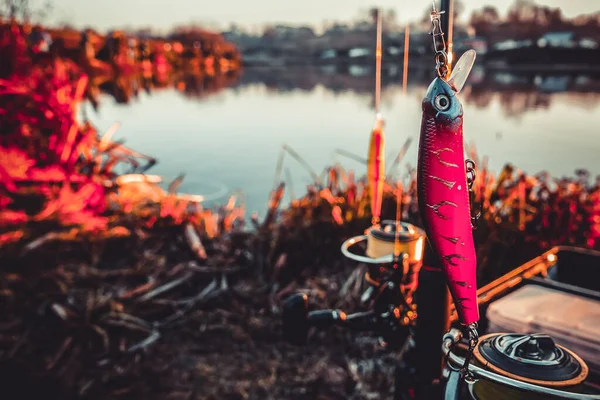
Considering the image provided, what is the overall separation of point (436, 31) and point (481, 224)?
281cm

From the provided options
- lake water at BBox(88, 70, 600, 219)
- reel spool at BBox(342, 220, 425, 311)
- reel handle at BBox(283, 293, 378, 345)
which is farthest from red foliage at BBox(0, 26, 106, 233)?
lake water at BBox(88, 70, 600, 219)

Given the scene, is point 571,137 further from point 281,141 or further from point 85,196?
point 85,196

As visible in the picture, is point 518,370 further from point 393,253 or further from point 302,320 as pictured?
point 302,320

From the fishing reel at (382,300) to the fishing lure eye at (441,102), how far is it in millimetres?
971

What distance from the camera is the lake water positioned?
11289 mm

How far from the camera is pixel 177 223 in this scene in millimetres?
4770

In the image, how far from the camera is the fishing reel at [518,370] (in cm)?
112

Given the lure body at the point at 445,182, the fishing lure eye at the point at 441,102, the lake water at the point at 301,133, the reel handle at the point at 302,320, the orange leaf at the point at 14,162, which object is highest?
the fishing lure eye at the point at 441,102

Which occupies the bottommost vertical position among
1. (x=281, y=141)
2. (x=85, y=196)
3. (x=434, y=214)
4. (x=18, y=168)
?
(x=281, y=141)

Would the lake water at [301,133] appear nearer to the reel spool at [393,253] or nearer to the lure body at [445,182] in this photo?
the reel spool at [393,253]

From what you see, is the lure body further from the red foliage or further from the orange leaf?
the orange leaf

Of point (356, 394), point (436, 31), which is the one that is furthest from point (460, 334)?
point (356, 394)

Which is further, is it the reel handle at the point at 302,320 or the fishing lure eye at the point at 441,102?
the reel handle at the point at 302,320

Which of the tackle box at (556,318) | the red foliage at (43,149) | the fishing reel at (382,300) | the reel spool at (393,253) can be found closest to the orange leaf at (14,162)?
the red foliage at (43,149)
